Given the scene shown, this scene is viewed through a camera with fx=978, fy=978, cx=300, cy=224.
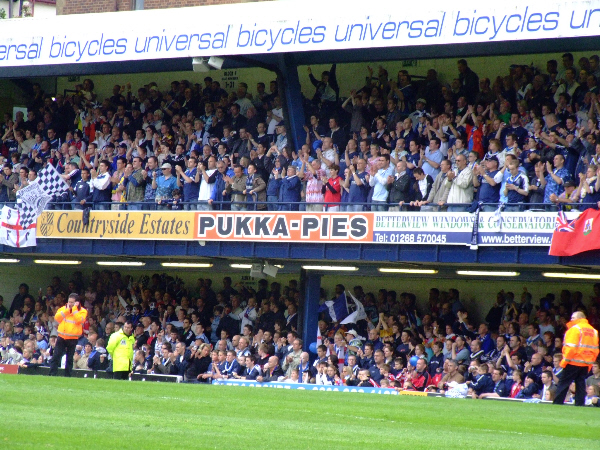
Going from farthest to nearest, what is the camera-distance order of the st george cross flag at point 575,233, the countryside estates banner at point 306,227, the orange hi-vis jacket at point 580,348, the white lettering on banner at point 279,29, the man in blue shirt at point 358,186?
the man in blue shirt at point 358,186, the white lettering on banner at point 279,29, the countryside estates banner at point 306,227, the st george cross flag at point 575,233, the orange hi-vis jacket at point 580,348

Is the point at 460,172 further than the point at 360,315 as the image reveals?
No

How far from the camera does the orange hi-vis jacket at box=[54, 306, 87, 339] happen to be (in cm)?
1827

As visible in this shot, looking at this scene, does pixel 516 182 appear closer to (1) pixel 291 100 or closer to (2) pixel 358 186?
(2) pixel 358 186

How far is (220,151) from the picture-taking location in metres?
22.8

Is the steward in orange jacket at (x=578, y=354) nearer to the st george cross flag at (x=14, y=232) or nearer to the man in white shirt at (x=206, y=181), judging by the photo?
the man in white shirt at (x=206, y=181)

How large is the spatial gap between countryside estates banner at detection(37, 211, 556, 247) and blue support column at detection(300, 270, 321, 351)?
218 cm

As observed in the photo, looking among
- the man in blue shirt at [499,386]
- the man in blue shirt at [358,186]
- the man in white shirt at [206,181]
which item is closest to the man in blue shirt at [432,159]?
the man in blue shirt at [358,186]

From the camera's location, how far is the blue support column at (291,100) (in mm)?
22672

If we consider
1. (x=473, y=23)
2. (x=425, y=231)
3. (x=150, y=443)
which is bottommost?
(x=150, y=443)

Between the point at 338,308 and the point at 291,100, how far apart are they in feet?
16.3

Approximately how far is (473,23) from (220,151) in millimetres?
6701

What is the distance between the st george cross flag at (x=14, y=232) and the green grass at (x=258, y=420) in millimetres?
8964

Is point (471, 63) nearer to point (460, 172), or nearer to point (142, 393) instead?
point (460, 172)

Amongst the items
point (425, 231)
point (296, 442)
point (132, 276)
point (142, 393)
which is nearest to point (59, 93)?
point (132, 276)
